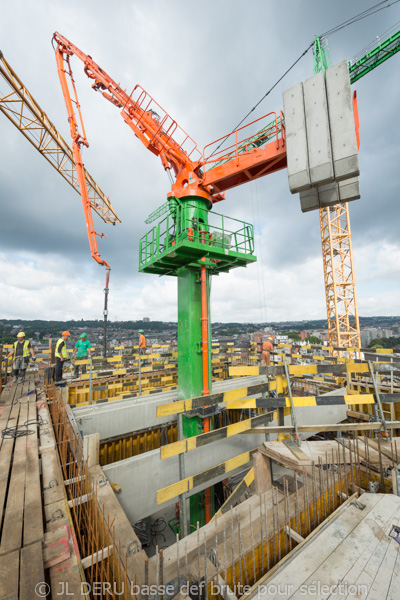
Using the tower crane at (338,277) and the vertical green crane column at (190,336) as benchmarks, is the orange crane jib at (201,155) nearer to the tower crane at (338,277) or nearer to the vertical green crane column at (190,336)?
the vertical green crane column at (190,336)

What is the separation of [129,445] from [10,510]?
6.28 metres

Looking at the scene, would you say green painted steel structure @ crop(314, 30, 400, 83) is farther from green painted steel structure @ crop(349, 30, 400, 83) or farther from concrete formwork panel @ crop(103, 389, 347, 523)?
concrete formwork panel @ crop(103, 389, 347, 523)

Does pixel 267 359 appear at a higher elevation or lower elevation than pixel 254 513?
higher

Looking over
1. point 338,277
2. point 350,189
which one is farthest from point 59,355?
point 338,277

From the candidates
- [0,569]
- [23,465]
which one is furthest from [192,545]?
[23,465]

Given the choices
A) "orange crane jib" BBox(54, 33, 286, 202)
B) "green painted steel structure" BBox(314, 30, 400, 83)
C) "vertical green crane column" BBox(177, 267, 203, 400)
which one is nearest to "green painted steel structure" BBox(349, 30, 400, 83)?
"green painted steel structure" BBox(314, 30, 400, 83)

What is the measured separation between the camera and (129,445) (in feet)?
26.6

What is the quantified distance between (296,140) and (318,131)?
0.49 m

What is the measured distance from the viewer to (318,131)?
569 cm

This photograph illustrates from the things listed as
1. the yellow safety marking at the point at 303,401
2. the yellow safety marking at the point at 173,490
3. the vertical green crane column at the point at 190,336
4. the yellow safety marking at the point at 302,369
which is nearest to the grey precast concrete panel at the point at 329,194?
the vertical green crane column at the point at 190,336

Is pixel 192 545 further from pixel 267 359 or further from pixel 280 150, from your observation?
pixel 267 359

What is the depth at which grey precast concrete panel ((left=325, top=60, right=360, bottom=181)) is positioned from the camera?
17.5ft

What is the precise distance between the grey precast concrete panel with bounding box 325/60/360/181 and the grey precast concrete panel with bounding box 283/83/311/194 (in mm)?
582

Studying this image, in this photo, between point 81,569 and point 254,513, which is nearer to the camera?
point 81,569
